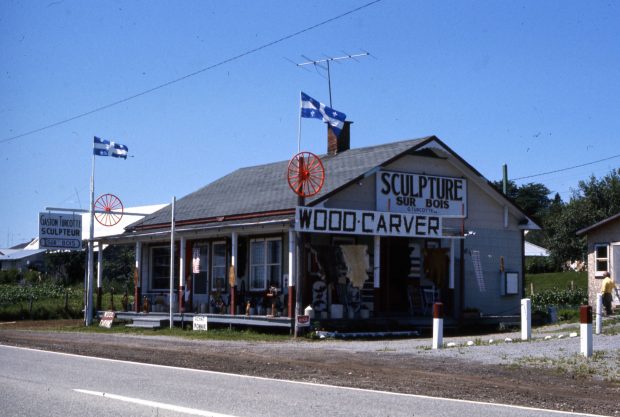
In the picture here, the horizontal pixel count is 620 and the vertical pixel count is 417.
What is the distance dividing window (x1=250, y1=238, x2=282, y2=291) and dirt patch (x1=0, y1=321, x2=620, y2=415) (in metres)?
5.66

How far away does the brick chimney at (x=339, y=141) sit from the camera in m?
31.2

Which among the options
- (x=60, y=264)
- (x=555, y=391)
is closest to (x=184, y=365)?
(x=555, y=391)

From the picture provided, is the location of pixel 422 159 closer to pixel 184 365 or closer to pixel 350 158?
pixel 350 158

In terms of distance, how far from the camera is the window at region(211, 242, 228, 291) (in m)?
28.5

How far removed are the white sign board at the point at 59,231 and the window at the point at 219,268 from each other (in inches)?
239

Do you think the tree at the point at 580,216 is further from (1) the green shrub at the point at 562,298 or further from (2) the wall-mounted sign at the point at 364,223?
(2) the wall-mounted sign at the point at 364,223

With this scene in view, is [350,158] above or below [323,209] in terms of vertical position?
above

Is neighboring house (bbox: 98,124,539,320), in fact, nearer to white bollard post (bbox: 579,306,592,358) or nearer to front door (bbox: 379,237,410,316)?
front door (bbox: 379,237,410,316)

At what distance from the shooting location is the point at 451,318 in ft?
88.6

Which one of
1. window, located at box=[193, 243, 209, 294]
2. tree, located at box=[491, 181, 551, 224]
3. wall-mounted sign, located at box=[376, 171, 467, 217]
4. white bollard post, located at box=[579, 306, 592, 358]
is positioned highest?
tree, located at box=[491, 181, 551, 224]

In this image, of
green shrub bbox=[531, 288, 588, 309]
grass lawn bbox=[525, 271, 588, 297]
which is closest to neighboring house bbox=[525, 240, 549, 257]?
grass lawn bbox=[525, 271, 588, 297]

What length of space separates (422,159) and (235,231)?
22.8ft

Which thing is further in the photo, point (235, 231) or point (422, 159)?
point (422, 159)

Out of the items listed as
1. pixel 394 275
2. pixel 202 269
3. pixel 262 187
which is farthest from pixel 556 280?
pixel 202 269
